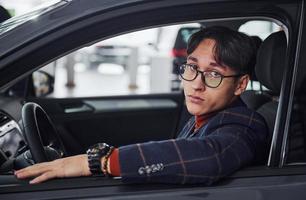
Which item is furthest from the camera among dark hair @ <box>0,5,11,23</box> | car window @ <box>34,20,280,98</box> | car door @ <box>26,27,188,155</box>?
car window @ <box>34,20,280,98</box>

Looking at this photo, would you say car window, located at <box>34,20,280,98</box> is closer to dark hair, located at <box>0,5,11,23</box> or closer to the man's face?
dark hair, located at <box>0,5,11,23</box>

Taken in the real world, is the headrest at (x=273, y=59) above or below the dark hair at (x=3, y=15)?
below

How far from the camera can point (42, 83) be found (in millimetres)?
3738

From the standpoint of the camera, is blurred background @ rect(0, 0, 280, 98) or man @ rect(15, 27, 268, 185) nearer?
man @ rect(15, 27, 268, 185)

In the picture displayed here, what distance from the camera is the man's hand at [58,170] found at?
1406 mm

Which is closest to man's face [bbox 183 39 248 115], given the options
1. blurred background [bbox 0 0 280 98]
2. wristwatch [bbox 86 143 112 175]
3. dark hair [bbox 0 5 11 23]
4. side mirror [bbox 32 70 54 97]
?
wristwatch [bbox 86 143 112 175]

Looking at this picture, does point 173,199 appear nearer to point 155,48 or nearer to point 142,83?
point 155,48

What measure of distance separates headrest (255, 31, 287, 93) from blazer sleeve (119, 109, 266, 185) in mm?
314

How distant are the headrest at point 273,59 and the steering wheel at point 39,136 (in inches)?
30.1

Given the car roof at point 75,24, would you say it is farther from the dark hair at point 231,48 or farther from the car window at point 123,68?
the car window at point 123,68

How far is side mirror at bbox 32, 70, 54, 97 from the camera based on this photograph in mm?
3588

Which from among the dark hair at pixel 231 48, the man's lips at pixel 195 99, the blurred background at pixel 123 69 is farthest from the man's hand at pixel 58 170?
the blurred background at pixel 123 69

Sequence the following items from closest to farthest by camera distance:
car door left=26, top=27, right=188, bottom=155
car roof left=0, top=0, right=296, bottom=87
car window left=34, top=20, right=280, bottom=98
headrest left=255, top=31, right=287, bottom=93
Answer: car roof left=0, top=0, right=296, bottom=87 → headrest left=255, top=31, right=287, bottom=93 → car door left=26, top=27, right=188, bottom=155 → car window left=34, top=20, right=280, bottom=98

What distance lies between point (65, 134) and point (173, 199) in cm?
184
